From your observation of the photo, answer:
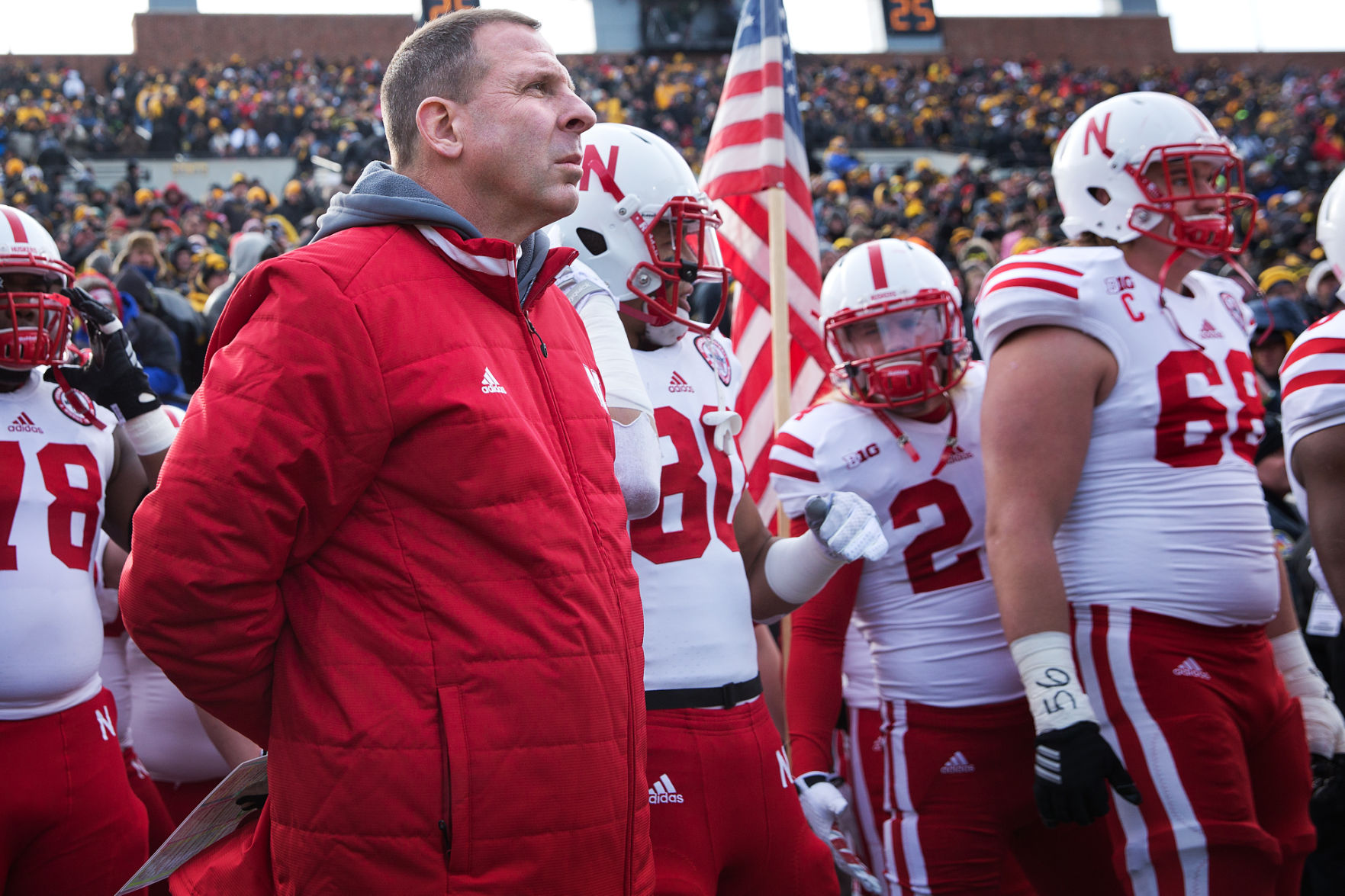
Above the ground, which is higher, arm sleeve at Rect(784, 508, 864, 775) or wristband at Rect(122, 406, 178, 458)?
wristband at Rect(122, 406, 178, 458)

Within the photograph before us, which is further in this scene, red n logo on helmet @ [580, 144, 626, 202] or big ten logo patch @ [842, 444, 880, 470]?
big ten logo patch @ [842, 444, 880, 470]

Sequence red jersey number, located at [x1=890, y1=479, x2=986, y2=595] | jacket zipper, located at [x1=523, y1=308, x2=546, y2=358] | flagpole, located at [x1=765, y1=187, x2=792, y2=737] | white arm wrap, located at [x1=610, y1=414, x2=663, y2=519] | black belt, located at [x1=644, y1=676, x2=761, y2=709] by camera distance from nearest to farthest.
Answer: jacket zipper, located at [x1=523, y1=308, x2=546, y2=358], white arm wrap, located at [x1=610, y1=414, x2=663, y2=519], black belt, located at [x1=644, y1=676, x2=761, y2=709], red jersey number, located at [x1=890, y1=479, x2=986, y2=595], flagpole, located at [x1=765, y1=187, x2=792, y2=737]

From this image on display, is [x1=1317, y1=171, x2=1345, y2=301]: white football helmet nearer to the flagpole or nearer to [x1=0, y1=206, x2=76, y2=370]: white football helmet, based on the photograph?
the flagpole

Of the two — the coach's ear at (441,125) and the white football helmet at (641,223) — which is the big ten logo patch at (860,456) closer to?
the white football helmet at (641,223)

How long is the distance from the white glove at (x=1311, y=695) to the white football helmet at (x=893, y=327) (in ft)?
3.60

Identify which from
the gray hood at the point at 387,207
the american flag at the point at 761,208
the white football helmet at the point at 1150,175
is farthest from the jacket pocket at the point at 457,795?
the american flag at the point at 761,208

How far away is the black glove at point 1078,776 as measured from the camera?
2369 millimetres

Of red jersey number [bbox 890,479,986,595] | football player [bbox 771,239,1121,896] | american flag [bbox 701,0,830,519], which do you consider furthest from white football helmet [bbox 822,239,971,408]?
american flag [bbox 701,0,830,519]

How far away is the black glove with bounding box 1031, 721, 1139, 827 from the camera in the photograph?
2369 mm

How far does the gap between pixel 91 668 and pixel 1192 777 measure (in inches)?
102

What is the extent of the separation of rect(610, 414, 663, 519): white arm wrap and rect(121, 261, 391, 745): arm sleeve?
Result: 636 millimetres

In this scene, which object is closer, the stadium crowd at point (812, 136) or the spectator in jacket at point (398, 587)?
the spectator in jacket at point (398, 587)

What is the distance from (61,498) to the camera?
2926 millimetres

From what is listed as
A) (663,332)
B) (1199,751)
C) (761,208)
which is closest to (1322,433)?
(1199,751)
